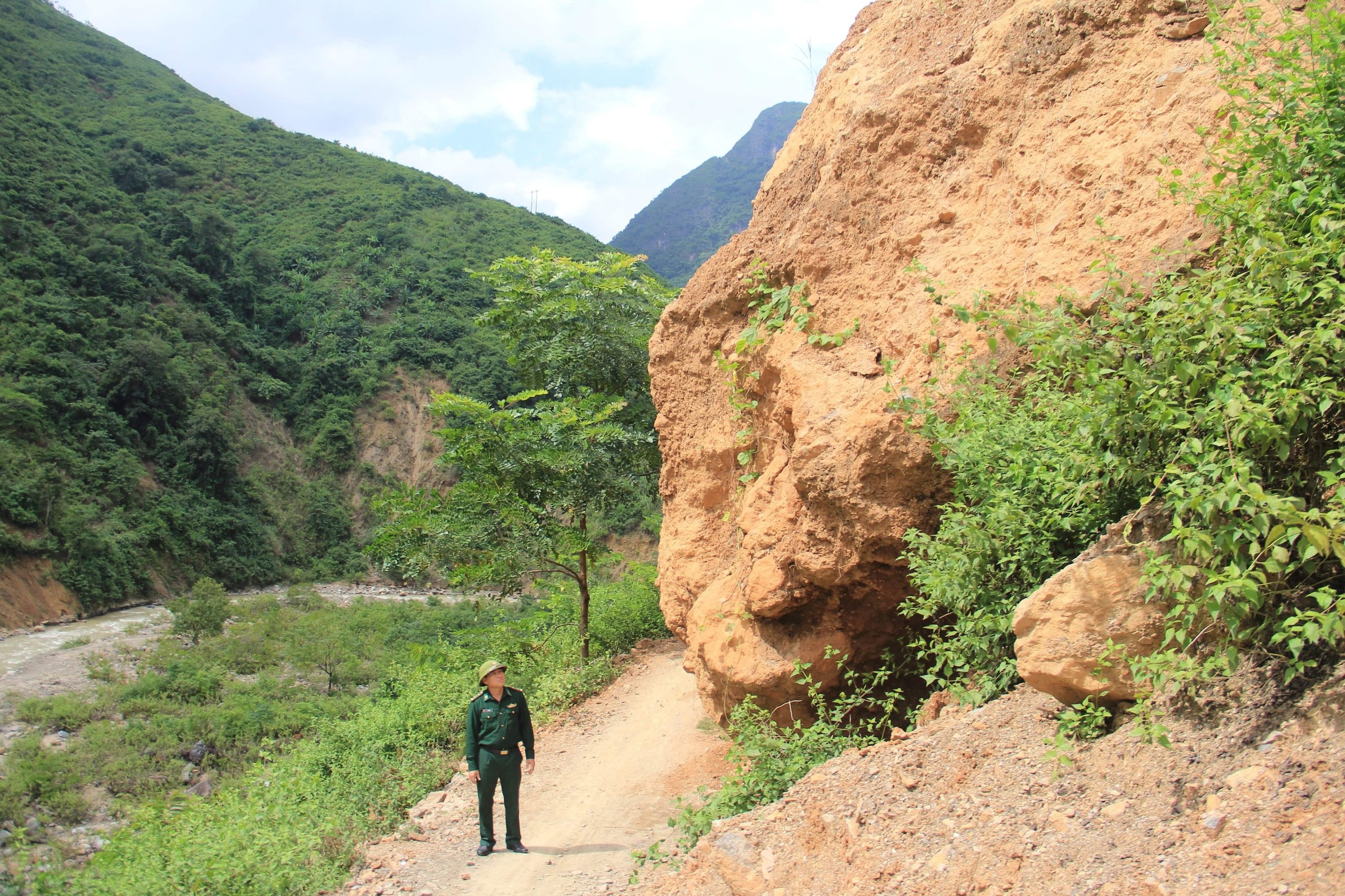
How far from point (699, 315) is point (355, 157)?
6100 centimetres

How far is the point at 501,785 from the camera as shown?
5.05 metres

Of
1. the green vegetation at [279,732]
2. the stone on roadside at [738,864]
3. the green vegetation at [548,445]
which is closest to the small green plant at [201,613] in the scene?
the green vegetation at [279,732]

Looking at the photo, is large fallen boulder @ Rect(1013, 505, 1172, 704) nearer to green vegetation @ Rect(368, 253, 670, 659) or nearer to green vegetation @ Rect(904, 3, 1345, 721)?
green vegetation @ Rect(904, 3, 1345, 721)

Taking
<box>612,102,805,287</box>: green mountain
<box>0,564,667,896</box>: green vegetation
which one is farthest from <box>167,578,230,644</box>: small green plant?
<box>612,102,805,287</box>: green mountain

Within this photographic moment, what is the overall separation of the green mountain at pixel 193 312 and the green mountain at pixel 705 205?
52.9ft

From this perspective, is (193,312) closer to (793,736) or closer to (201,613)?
(201,613)

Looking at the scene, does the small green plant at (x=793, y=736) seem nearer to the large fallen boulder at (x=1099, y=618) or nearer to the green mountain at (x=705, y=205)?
the large fallen boulder at (x=1099, y=618)

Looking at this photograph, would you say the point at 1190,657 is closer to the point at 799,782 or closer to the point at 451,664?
the point at 799,782

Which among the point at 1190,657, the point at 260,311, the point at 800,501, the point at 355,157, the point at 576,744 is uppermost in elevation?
the point at 355,157

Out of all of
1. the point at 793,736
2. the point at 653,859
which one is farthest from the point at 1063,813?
the point at 653,859

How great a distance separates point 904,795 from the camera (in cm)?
328

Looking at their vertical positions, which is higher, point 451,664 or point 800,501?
point 800,501

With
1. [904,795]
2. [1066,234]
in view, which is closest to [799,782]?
[904,795]

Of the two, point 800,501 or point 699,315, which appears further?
point 699,315
